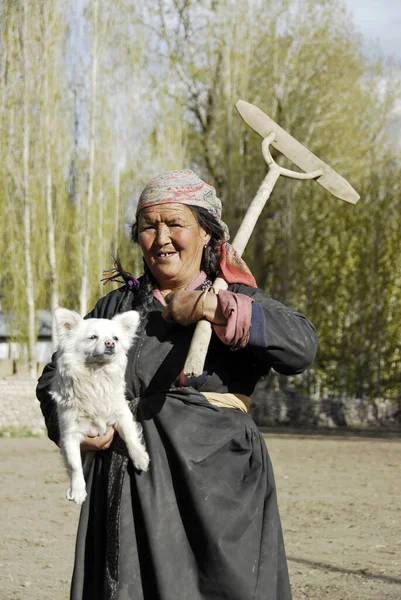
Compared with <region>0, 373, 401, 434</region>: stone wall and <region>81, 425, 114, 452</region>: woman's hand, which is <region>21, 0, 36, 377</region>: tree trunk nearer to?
<region>0, 373, 401, 434</region>: stone wall

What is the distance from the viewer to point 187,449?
2.64m

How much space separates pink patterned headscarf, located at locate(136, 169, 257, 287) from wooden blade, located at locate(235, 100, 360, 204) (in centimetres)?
75

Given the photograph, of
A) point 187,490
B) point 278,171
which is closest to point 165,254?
point 187,490

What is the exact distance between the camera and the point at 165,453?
267cm

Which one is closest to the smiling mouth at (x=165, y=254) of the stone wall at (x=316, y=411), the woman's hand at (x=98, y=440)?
the woman's hand at (x=98, y=440)

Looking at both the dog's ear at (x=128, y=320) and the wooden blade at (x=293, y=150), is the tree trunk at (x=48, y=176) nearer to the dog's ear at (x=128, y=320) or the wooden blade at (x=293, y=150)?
the wooden blade at (x=293, y=150)

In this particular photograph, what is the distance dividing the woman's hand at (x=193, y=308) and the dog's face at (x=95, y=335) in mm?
119

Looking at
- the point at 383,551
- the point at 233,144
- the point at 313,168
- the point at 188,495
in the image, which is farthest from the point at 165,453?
the point at 233,144

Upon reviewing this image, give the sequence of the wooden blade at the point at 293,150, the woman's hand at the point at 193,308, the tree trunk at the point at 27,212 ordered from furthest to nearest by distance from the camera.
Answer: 1. the tree trunk at the point at 27,212
2. the wooden blade at the point at 293,150
3. the woman's hand at the point at 193,308

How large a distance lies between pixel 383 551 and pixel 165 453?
15.4ft

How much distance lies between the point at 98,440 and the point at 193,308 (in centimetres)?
47

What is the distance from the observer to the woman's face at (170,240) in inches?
112

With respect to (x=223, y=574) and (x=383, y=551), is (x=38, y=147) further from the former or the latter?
(x=223, y=574)

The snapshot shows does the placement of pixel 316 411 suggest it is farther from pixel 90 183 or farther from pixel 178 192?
pixel 178 192
